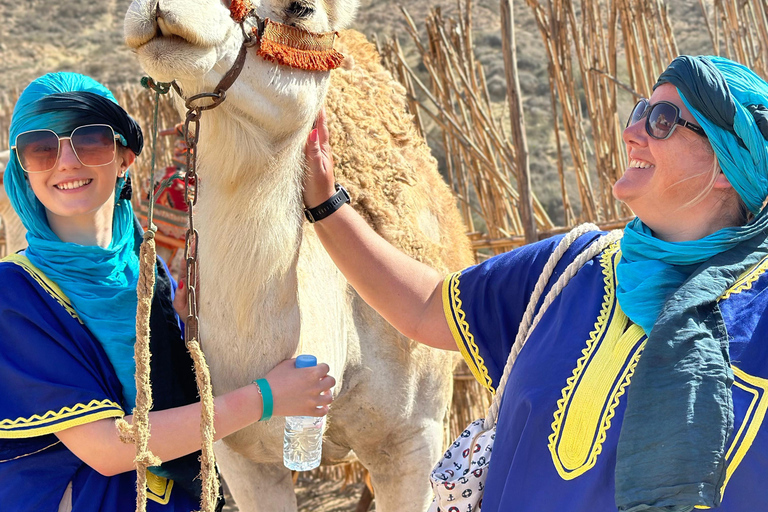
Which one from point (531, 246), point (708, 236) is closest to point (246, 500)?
point (531, 246)

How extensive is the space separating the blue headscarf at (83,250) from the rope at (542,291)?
853mm

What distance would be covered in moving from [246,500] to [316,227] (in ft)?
3.26

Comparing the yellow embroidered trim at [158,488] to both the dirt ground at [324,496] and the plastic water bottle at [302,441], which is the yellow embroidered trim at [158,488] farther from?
the dirt ground at [324,496]

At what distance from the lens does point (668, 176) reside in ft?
5.81

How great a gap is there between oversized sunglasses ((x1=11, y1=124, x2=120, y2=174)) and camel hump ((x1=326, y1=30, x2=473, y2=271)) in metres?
1.10

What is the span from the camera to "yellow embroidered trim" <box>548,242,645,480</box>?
64.7 inches

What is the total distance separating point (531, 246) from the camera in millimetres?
2088

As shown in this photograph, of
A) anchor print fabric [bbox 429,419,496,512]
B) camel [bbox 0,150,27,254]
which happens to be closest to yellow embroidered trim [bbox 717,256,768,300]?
anchor print fabric [bbox 429,419,496,512]

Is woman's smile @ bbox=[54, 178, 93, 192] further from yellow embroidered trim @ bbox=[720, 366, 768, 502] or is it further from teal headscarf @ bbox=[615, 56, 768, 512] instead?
yellow embroidered trim @ bbox=[720, 366, 768, 502]

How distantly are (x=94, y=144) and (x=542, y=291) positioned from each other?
1.12 m

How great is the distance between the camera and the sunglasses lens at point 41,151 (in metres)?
2.00

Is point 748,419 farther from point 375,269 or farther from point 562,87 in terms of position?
point 562,87

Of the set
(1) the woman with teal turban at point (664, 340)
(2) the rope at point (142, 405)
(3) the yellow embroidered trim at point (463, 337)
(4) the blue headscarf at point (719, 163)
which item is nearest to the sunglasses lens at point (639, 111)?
(1) the woman with teal turban at point (664, 340)

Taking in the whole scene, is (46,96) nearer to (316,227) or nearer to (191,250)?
(191,250)
